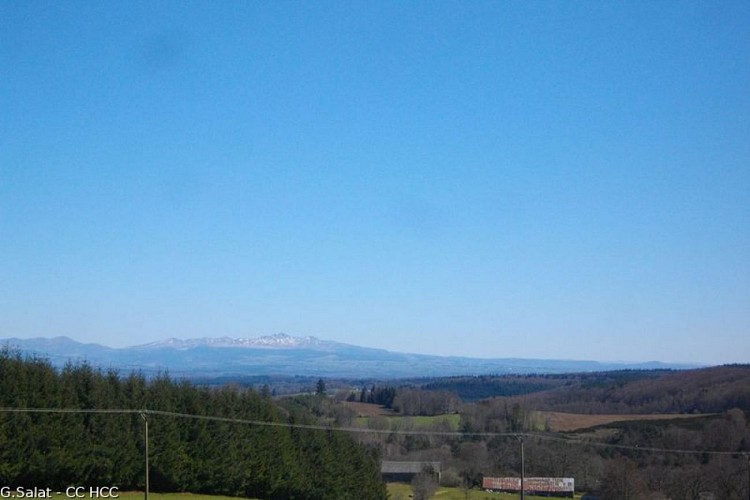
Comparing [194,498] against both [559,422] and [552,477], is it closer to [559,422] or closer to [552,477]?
[552,477]

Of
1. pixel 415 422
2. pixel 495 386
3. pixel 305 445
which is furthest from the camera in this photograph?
pixel 495 386

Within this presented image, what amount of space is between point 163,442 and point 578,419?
5292 cm

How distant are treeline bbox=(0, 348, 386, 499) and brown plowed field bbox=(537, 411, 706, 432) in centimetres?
2780

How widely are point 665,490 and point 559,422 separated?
135 feet

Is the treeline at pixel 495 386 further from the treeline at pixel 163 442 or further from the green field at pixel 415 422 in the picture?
the treeline at pixel 163 442

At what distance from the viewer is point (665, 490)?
121 feet

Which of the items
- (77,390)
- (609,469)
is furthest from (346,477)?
(77,390)

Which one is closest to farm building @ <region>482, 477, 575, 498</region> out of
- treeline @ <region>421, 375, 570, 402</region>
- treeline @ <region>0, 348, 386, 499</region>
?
treeline @ <region>0, 348, 386, 499</region>

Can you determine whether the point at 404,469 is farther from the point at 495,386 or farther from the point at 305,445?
the point at 495,386

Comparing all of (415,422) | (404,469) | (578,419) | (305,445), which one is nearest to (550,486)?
(305,445)

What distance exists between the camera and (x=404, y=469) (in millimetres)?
63531

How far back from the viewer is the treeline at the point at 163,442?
3145 centimetres

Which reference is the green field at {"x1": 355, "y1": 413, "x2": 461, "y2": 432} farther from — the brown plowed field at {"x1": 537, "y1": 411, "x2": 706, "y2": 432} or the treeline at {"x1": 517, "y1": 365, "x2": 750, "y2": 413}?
the treeline at {"x1": 517, "y1": 365, "x2": 750, "y2": 413}

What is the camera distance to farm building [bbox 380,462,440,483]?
60.6 meters
